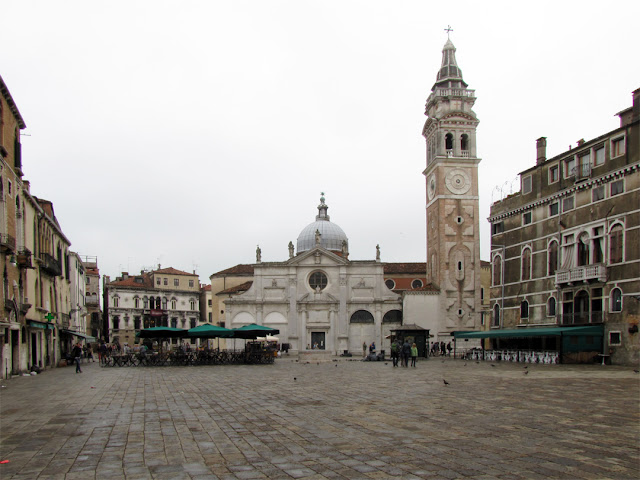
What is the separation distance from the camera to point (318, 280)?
61844 millimetres

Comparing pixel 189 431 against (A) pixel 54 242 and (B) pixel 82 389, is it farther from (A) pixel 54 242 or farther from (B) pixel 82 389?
(A) pixel 54 242

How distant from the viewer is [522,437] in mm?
9680

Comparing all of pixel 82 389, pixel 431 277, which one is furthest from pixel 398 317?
pixel 82 389

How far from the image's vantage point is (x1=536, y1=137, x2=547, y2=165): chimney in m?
43.1

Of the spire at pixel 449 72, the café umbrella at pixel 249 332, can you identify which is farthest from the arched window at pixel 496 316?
the spire at pixel 449 72

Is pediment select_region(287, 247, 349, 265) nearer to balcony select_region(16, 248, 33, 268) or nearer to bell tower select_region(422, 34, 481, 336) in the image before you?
bell tower select_region(422, 34, 481, 336)

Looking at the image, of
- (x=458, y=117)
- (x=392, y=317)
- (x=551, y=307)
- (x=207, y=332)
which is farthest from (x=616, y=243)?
(x=392, y=317)

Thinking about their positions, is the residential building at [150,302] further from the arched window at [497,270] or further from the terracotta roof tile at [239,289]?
the arched window at [497,270]

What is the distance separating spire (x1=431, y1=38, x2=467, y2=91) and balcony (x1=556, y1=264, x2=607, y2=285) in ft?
93.5

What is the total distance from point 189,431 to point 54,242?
31694mm

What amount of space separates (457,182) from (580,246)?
74.6 ft

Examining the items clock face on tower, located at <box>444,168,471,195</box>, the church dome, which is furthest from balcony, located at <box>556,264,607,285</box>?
the church dome

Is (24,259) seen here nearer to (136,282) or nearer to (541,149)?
(541,149)

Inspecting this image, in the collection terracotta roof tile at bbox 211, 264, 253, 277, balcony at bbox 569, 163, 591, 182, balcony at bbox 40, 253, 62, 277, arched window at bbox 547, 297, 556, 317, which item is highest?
balcony at bbox 569, 163, 591, 182
